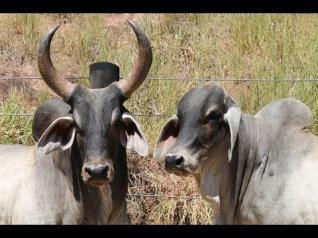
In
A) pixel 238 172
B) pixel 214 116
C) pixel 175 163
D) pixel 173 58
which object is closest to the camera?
pixel 175 163

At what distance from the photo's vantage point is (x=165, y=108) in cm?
711

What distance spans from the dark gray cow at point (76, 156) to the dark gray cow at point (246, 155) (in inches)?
11.5

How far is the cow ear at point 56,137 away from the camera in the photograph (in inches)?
195

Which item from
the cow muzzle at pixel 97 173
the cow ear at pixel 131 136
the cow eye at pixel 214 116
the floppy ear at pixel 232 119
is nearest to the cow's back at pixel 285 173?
the floppy ear at pixel 232 119

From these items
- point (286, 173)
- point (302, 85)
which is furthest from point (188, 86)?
point (286, 173)

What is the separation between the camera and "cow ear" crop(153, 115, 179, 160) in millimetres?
4941

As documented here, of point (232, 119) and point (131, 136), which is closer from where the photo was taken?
point (232, 119)

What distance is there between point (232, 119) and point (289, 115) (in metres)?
0.39

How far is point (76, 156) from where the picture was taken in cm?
499

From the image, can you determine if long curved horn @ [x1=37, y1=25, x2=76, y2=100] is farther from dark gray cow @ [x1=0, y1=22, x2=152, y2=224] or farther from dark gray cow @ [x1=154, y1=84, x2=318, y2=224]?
dark gray cow @ [x1=154, y1=84, x2=318, y2=224]

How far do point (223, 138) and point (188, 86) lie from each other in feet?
7.94

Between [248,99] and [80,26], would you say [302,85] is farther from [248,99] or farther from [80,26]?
[80,26]

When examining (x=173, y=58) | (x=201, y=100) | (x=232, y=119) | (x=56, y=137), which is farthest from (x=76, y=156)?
(x=173, y=58)

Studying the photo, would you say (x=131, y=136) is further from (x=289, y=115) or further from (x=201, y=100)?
(x=289, y=115)
